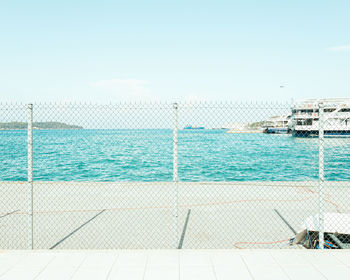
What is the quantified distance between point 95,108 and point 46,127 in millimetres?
1810

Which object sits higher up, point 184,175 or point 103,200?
point 103,200

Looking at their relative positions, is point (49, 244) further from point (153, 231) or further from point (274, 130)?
point (274, 130)

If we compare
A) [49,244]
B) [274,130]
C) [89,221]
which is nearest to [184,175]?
[89,221]

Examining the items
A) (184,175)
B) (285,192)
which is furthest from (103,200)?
(184,175)

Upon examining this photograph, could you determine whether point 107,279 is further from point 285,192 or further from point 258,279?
point 285,192

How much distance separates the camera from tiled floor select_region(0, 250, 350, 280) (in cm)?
377

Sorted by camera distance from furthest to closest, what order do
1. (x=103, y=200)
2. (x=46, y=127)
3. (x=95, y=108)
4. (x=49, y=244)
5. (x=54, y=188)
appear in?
(x=54, y=188)
(x=103, y=200)
(x=46, y=127)
(x=49, y=244)
(x=95, y=108)

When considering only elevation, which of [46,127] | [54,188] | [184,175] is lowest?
[184,175]

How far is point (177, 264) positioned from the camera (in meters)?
4.07

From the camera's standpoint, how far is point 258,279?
145 inches

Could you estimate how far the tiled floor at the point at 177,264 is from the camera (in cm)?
377

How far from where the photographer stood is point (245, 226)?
21.6 feet

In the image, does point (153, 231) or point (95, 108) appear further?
point (153, 231)

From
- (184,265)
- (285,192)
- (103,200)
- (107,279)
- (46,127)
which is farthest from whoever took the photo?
(285,192)
